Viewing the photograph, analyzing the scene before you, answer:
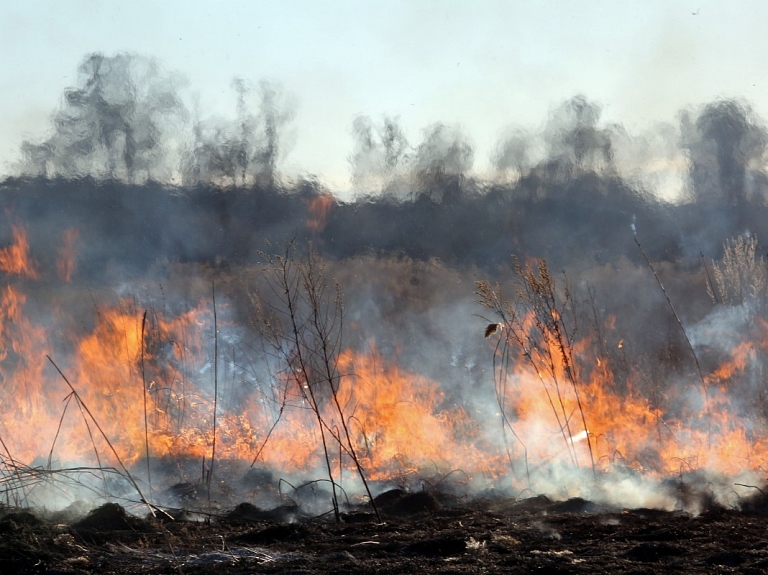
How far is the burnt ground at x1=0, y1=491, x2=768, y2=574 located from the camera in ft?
16.6

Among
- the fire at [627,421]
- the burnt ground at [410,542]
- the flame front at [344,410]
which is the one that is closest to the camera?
the burnt ground at [410,542]

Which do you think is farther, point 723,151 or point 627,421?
point 723,151

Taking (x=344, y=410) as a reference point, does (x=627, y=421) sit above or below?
below

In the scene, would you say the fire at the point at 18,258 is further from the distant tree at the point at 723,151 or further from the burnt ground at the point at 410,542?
the distant tree at the point at 723,151

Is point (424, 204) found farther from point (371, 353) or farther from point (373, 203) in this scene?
point (371, 353)

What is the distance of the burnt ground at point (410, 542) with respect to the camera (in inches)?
199

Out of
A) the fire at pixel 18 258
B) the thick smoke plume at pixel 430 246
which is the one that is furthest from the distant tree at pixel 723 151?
the fire at pixel 18 258

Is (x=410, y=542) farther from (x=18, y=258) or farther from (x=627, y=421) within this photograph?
(x=18, y=258)

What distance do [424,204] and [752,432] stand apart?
8.74 meters

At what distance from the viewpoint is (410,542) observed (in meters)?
5.93

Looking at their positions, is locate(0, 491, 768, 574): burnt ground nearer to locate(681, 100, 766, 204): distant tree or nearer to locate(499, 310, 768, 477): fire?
locate(499, 310, 768, 477): fire

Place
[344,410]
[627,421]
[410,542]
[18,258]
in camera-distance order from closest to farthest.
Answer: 1. [410,542]
2. [627,421]
3. [344,410]
4. [18,258]

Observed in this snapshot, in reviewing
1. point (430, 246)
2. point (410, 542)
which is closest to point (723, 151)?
point (430, 246)

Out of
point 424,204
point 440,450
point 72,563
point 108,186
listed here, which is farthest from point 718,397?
point 108,186
